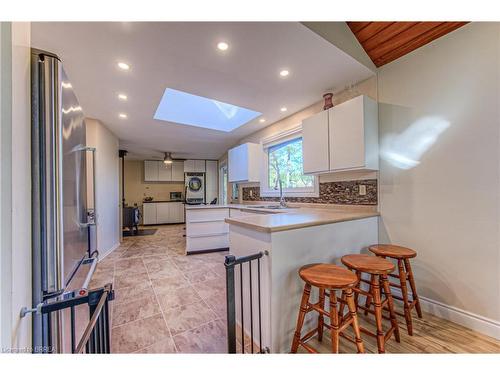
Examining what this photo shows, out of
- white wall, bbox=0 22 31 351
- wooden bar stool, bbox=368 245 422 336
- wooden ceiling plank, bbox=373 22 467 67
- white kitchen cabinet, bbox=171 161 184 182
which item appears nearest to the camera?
white wall, bbox=0 22 31 351

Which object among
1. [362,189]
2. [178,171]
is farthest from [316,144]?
[178,171]

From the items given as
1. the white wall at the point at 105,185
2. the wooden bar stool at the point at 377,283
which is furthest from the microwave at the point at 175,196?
the wooden bar stool at the point at 377,283

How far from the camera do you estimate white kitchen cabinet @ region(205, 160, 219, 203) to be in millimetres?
7492

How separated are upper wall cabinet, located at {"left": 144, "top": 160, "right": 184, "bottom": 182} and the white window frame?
483 centimetres

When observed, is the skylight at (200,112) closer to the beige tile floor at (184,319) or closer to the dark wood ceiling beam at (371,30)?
the dark wood ceiling beam at (371,30)

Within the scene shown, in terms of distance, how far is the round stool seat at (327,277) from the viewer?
113 cm

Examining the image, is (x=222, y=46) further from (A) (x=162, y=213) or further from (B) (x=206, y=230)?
(A) (x=162, y=213)

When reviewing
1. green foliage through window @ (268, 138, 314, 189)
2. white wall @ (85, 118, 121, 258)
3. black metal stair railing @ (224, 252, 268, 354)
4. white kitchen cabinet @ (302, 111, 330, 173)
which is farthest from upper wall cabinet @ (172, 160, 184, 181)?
black metal stair railing @ (224, 252, 268, 354)

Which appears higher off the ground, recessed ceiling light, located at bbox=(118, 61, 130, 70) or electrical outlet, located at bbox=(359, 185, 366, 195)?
recessed ceiling light, located at bbox=(118, 61, 130, 70)

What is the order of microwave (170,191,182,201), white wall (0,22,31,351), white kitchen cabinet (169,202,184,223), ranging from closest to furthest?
white wall (0,22,31,351), white kitchen cabinet (169,202,184,223), microwave (170,191,182,201)

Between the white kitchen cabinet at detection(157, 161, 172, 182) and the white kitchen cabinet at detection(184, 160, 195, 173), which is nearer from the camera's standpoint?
the white kitchen cabinet at detection(184, 160, 195, 173)

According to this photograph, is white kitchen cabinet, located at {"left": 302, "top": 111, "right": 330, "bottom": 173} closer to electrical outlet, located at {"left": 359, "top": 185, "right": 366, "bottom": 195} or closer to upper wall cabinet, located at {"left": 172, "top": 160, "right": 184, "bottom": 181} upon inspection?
electrical outlet, located at {"left": 359, "top": 185, "right": 366, "bottom": 195}

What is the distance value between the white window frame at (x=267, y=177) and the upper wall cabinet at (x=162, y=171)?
4.83m
